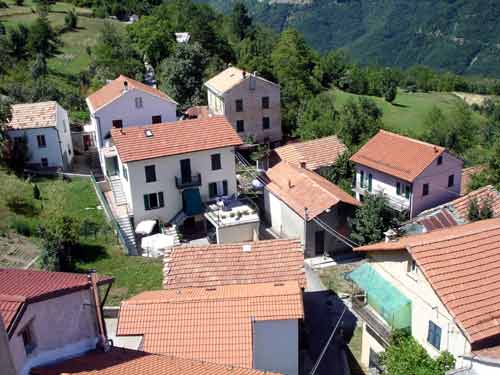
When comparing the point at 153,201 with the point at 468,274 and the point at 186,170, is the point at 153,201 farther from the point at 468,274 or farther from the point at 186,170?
the point at 468,274

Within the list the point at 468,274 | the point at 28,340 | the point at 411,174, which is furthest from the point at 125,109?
the point at 28,340

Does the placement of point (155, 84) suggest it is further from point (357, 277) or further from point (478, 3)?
point (478, 3)

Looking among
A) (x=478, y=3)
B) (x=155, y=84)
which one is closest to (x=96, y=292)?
(x=155, y=84)

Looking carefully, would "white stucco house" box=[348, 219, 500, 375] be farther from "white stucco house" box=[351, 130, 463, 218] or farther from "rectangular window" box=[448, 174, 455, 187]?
"rectangular window" box=[448, 174, 455, 187]

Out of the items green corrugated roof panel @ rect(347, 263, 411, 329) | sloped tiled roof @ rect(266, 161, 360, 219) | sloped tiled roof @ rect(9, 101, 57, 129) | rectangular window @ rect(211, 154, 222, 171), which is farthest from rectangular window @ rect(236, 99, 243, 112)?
green corrugated roof panel @ rect(347, 263, 411, 329)

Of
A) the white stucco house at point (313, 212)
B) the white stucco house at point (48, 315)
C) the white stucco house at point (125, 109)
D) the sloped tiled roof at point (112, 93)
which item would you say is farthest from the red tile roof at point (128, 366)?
the sloped tiled roof at point (112, 93)

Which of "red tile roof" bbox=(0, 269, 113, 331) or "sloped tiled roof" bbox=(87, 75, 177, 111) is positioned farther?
"sloped tiled roof" bbox=(87, 75, 177, 111)
